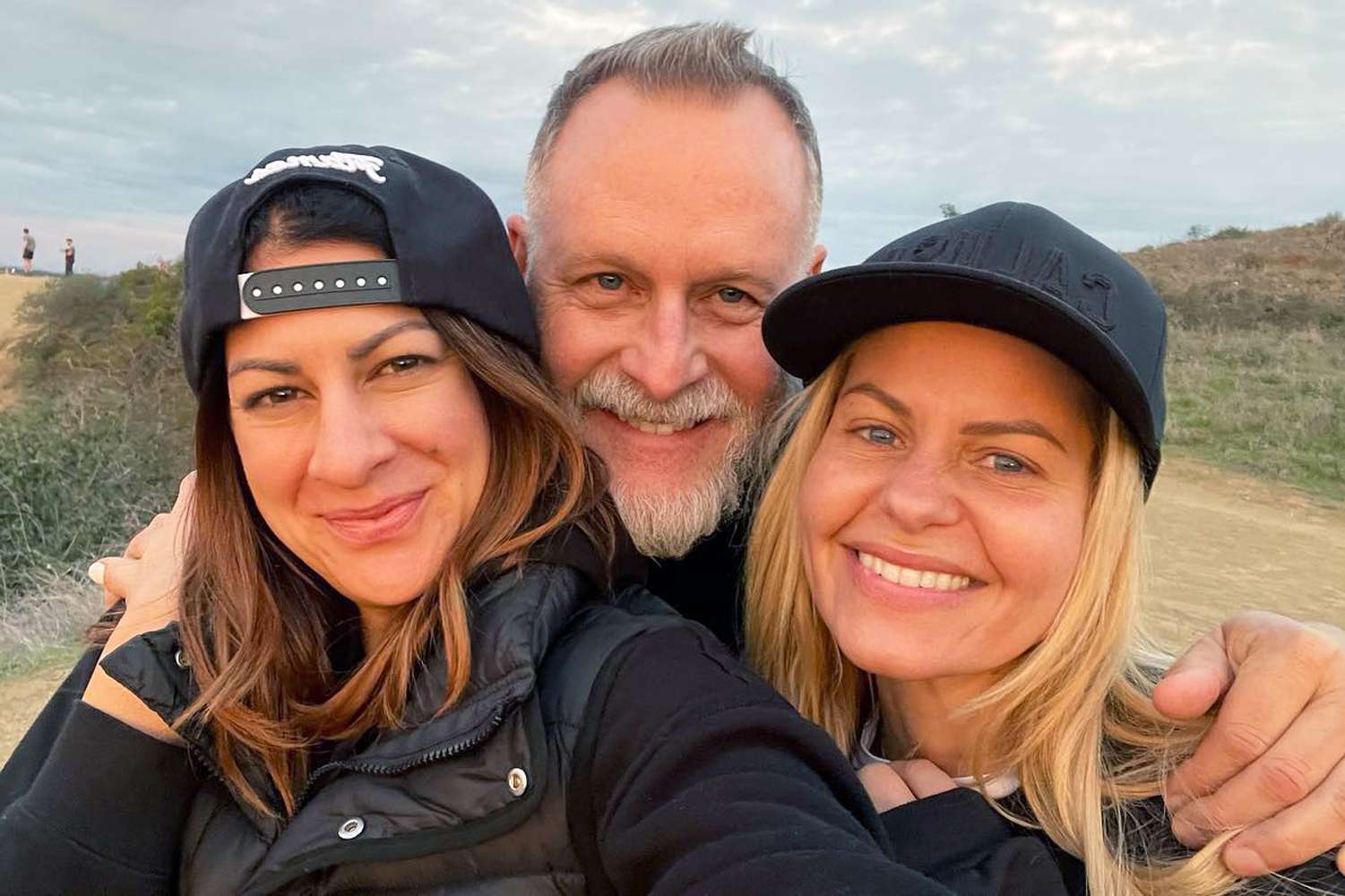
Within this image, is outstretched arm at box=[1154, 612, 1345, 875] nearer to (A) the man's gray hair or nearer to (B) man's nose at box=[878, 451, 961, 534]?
(B) man's nose at box=[878, 451, 961, 534]

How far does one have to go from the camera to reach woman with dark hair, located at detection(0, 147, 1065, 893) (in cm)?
156

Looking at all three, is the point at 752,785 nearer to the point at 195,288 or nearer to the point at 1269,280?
the point at 195,288

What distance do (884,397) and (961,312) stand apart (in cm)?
25

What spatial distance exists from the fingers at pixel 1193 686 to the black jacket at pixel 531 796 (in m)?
0.34

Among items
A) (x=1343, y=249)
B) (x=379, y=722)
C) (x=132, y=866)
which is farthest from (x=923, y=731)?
(x=1343, y=249)

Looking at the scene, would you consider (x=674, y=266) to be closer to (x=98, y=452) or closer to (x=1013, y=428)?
(x=1013, y=428)

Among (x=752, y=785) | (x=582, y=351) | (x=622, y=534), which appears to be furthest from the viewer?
(x=582, y=351)

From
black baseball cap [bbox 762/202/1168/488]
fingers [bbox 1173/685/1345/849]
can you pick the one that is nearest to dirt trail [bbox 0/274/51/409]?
black baseball cap [bbox 762/202/1168/488]

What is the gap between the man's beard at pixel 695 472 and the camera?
9.18 feet

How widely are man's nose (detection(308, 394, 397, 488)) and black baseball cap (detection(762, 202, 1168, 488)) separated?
86 centimetres

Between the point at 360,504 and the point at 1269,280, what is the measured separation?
118 ft

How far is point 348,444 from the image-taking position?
196 cm

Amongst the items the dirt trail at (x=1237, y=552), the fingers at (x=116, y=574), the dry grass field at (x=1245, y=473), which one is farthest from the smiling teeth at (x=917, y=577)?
the dirt trail at (x=1237, y=552)

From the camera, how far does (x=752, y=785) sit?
4.78 feet
